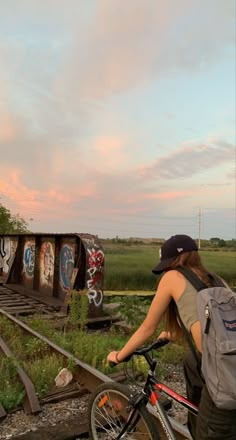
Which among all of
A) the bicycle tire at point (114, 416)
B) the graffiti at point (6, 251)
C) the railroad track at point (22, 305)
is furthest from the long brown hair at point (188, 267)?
the graffiti at point (6, 251)

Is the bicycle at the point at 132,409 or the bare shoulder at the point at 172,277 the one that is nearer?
the bare shoulder at the point at 172,277

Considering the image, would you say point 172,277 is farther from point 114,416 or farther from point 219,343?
point 114,416

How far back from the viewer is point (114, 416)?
295 centimetres

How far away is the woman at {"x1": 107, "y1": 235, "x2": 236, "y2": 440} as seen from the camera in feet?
6.72

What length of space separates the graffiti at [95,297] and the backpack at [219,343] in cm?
735

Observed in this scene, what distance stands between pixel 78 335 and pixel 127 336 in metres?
1.27

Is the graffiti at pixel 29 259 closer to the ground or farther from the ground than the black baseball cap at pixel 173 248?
Result: closer to the ground

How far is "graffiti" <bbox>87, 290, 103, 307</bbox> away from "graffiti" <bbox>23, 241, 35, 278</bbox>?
4291mm

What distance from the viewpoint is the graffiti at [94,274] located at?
938cm

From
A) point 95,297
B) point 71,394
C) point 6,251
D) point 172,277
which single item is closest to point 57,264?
point 95,297

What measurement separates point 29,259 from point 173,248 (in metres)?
11.7

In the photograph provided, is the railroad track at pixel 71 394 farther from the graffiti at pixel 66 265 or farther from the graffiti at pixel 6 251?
the graffiti at pixel 6 251

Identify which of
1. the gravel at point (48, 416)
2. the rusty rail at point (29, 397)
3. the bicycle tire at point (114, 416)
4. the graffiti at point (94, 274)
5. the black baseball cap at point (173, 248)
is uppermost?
the black baseball cap at point (173, 248)

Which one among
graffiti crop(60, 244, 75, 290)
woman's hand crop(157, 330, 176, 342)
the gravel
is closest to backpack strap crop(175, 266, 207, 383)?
woman's hand crop(157, 330, 176, 342)
